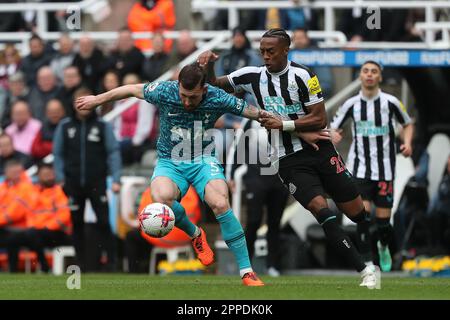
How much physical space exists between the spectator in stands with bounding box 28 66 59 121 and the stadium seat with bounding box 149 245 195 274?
3.33 meters

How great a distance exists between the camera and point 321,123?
1255 cm

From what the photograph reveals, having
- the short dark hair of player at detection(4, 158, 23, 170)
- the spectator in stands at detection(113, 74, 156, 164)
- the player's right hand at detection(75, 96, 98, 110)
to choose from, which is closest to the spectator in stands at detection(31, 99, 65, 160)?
the spectator in stands at detection(113, 74, 156, 164)

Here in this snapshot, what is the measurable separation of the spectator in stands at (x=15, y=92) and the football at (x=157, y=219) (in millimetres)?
8908

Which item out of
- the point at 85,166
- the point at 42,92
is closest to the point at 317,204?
the point at 85,166

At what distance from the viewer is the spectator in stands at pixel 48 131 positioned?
1933cm

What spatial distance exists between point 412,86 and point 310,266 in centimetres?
300

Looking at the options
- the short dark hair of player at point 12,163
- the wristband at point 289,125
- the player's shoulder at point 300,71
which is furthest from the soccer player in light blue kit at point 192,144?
the short dark hair of player at point 12,163

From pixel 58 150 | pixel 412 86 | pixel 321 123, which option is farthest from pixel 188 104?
pixel 412 86

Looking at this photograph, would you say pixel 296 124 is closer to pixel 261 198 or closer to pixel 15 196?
pixel 261 198

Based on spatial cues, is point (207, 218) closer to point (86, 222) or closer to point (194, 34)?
point (86, 222)

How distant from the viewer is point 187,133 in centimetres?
1269

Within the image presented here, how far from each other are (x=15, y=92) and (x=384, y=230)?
806cm

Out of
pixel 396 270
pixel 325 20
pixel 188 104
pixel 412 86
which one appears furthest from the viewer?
pixel 325 20

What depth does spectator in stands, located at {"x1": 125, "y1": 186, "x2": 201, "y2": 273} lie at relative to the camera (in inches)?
A: 702
